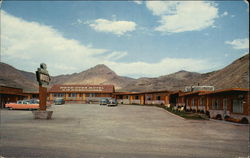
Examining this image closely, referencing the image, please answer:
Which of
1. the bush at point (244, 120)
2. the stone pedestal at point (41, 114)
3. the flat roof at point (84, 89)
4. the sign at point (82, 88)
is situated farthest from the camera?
the sign at point (82, 88)

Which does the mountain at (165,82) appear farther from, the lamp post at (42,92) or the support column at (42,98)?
the support column at (42,98)

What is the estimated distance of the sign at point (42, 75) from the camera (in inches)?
716

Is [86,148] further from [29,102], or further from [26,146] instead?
[29,102]

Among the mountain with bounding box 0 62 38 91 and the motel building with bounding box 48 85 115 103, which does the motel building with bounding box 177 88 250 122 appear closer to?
the mountain with bounding box 0 62 38 91

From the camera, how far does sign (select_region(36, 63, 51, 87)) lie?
59.7 ft

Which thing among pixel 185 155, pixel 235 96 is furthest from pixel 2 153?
pixel 235 96

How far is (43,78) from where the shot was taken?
61.8 ft

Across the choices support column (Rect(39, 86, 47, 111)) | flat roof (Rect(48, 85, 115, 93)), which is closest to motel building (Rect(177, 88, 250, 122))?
support column (Rect(39, 86, 47, 111))

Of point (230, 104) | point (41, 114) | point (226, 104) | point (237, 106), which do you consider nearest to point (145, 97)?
point (226, 104)

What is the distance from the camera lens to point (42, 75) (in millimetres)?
18766

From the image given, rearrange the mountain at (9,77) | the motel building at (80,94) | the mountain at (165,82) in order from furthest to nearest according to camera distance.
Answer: the mountain at (165,82) < the motel building at (80,94) < the mountain at (9,77)

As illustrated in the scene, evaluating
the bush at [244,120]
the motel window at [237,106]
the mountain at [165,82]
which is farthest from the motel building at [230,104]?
the mountain at [165,82]

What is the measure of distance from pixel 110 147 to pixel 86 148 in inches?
36.4

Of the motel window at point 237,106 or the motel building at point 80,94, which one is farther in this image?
the motel building at point 80,94
